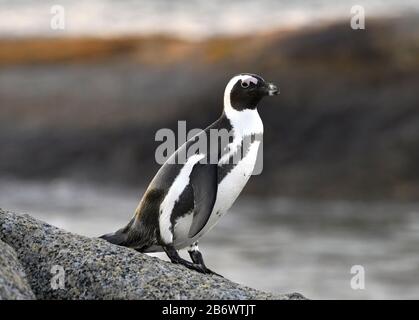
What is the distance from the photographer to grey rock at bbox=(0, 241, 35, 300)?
5.10 m

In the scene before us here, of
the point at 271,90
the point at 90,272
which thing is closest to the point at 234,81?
the point at 271,90

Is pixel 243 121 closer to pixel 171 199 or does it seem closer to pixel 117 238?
pixel 171 199

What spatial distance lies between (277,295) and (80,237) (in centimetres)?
130

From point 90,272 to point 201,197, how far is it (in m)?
0.82

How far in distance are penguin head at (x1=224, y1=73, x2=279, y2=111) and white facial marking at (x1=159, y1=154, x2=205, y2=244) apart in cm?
48

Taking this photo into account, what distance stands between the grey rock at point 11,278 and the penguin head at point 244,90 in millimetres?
1696

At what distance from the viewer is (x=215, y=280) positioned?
5859 millimetres

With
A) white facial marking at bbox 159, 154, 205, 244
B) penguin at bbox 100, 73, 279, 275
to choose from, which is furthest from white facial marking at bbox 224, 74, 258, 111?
white facial marking at bbox 159, 154, 205, 244

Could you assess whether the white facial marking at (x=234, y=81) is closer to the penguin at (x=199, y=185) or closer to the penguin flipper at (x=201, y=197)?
the penguin at (x=199, y=185)

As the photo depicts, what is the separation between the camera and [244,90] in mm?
6152

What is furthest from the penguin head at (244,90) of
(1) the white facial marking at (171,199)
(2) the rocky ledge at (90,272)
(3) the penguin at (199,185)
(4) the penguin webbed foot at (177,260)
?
(2) the rocky ledge at (90,272)
